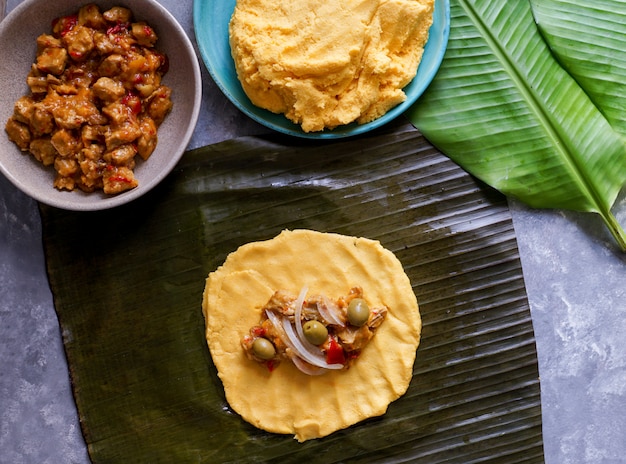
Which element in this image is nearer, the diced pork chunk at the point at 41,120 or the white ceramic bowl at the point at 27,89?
the diced pork chunk at the point at 41,120

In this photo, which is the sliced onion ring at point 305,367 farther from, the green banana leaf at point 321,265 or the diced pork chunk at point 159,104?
the diced pork chunk at point 159,104

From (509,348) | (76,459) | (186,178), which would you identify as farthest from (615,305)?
(76,459)

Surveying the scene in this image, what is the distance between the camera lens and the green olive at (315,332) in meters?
3.37

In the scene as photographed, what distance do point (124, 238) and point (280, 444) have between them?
1.49m

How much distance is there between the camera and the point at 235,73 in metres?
3.75

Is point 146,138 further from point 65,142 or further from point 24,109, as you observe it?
point 24,109

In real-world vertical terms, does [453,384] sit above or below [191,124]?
below

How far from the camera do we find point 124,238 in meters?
3.73

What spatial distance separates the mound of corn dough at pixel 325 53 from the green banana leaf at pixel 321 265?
28 centimetres

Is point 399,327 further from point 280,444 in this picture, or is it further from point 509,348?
point 280,444

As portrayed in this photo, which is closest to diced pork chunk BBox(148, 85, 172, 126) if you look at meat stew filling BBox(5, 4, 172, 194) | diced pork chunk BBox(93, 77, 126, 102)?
meat stew filling BBox(5, 4, 172, 194)

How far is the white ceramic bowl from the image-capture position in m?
3.42

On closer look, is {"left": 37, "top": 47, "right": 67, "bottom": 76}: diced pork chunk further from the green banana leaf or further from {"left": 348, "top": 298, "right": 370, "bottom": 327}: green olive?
{"left": 348, "top": 298, "right": 370, "bottom": 327}: green olive

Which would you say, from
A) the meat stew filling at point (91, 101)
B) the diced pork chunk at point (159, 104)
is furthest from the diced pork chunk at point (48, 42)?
the diced pork chunk at point (159, 104)
